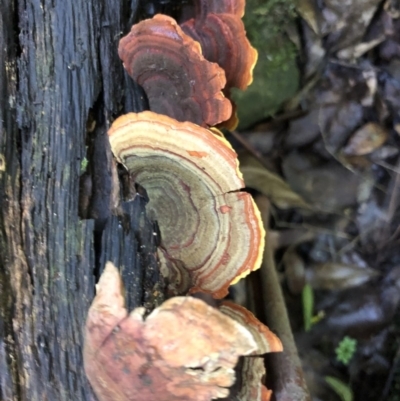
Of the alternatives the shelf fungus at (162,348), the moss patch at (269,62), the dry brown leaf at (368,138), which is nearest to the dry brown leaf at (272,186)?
the moss patch at (269,62)

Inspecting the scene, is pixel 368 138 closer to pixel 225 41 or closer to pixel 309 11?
pixel 309 11

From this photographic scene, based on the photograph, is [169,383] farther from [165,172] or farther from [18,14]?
[18,14]

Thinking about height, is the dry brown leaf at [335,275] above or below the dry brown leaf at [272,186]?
below

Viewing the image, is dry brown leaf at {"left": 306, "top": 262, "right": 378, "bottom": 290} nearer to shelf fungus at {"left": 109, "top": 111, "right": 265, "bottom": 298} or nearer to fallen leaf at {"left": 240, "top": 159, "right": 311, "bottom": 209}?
fallen leaf at {"left": 240, "top": 159, "right": 311, "bottom": 209}

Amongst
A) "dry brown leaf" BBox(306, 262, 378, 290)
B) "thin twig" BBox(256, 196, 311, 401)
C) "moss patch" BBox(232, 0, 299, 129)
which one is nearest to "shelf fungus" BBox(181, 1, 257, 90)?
"moss patch" BBox(232, 0, 299, 129)

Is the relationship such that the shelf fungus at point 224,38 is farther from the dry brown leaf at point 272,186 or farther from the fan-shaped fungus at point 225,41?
the dry brown leaf at point 272,186

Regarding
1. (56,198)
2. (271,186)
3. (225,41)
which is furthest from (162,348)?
(271,186)
